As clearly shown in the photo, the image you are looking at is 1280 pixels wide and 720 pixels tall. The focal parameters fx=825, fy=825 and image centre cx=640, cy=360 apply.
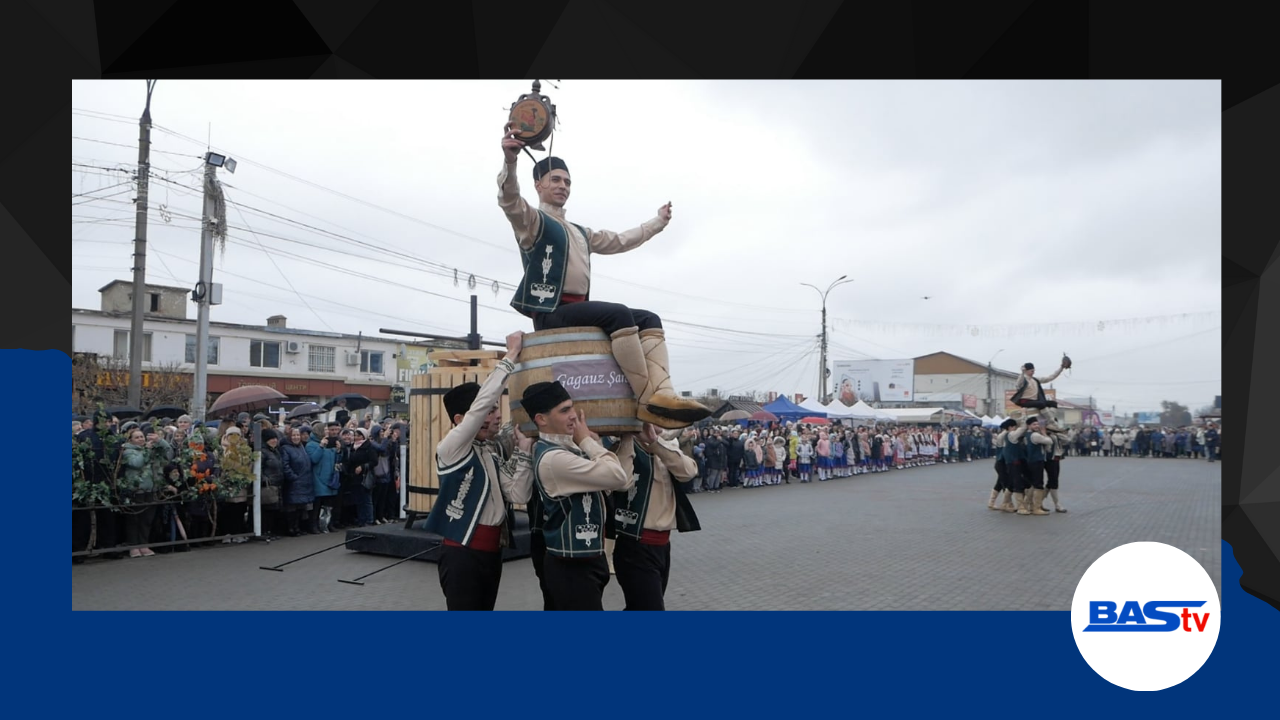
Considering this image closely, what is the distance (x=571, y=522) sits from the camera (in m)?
4.39

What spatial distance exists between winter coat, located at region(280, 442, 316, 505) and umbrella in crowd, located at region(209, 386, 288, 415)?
1524mm

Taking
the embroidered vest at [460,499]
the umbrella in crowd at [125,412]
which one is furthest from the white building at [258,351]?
the embroidered vest at [460,499]

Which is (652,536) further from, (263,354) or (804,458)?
(263,354)

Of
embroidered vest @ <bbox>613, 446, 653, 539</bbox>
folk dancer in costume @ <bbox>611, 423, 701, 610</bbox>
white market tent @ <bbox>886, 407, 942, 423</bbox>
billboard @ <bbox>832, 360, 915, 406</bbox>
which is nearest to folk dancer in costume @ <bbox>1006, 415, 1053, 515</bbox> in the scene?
folk dancer in costume @ <bbox>611, 423, 701, 610</bbox>

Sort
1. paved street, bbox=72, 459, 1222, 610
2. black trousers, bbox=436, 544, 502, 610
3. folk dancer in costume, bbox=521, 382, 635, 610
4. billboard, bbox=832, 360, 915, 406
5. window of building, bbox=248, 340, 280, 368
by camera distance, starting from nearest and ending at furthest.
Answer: folk dancer in costume, bbox=521, 382, 635, 610, black trousers, bbox=436, 544, 502, 610, paved street, bbox=72, 459, 1222, 610, window of building, bbox=248, 340, 280, 368, billboard, bbox=832, 360, 915, 406

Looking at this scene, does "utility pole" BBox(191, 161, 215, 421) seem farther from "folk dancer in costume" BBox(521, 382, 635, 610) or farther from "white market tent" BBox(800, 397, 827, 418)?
"white market tent" BBox(800, 397, 827, 418)

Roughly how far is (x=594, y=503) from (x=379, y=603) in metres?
4.13

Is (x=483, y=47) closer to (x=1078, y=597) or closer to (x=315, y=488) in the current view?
(x=1078, y=597)

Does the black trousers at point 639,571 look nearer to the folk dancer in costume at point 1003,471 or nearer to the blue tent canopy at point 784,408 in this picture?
the folk dancer in costume at point 1003,471

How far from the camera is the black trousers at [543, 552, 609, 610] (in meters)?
4.46

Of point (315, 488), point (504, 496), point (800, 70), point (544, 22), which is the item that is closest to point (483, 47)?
point (544, 22)

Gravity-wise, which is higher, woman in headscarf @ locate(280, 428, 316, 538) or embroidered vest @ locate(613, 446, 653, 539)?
embroidered vest @ locate(613, 446, 653, 539)

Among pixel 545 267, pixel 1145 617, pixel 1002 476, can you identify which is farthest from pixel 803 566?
pixel 1002 476

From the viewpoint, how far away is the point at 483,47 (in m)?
5.27
